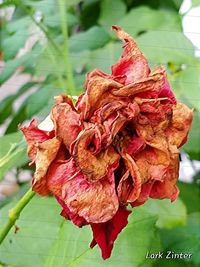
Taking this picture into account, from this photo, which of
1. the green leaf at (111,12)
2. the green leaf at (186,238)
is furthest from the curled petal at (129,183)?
the green leaf at (111,12)

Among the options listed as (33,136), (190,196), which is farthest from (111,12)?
(33,136)

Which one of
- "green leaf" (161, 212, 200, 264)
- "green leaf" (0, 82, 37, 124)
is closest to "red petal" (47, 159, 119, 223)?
"green leaf" (161, 212, 200, 264)

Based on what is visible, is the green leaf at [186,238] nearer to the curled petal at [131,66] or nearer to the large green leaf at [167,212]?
the large green leaf at [167,212]

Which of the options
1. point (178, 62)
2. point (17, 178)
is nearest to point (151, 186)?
point (178, 62)

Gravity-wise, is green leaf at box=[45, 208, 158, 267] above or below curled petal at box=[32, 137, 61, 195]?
below

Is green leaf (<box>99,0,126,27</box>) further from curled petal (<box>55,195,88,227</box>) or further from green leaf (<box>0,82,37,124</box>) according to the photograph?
curled petal (<box>55,195,88,227</box>)

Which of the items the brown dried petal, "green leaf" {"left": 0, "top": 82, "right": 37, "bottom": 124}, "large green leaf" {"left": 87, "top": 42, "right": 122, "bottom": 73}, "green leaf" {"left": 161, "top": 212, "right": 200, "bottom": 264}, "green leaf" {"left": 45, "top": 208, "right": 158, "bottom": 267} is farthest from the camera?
"green leaf" {"left": 0, "top": 82, "right": 37, "bottom": 124}

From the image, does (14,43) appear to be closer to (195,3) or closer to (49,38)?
(49,38)
